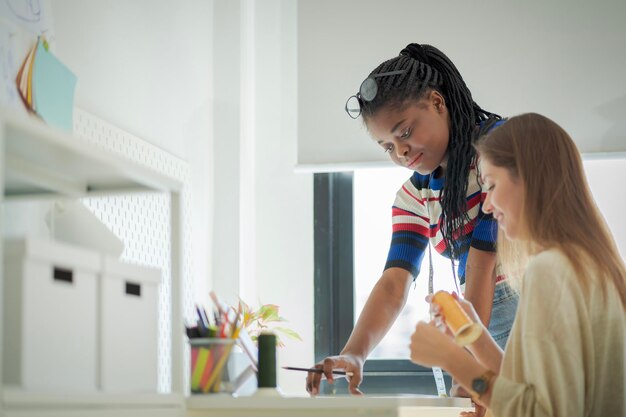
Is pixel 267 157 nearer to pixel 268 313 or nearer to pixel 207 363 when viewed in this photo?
pixel 268 313

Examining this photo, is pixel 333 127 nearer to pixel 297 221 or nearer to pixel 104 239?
pixel 297 221

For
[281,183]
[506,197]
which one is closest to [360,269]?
[281,183]

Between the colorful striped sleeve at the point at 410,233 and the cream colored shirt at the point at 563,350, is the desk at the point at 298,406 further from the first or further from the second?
the colorful striped sleeve at the point at 410,233

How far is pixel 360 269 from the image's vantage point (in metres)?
2.96

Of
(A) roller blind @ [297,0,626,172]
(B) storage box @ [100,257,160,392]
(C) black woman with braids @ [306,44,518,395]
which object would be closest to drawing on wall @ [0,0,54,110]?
(B) storage box @ [100,257,160,392]

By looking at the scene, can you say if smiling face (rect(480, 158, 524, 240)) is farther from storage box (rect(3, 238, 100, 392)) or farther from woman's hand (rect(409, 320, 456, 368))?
storage box (rect(3, 238, 100, 392))

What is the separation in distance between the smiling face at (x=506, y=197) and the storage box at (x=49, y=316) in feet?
2.26

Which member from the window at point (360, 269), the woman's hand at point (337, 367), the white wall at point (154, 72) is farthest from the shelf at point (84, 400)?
the window at point (360, 269)

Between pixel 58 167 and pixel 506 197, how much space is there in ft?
2.35

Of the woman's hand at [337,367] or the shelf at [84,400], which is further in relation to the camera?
the woman's hand at [337,367]

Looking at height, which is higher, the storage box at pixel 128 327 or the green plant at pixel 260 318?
the storage box at pixel 128 327

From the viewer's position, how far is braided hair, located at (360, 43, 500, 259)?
77.1 inches

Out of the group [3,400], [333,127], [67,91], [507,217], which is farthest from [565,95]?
[3,400]

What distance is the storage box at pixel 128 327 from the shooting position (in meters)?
1.15
